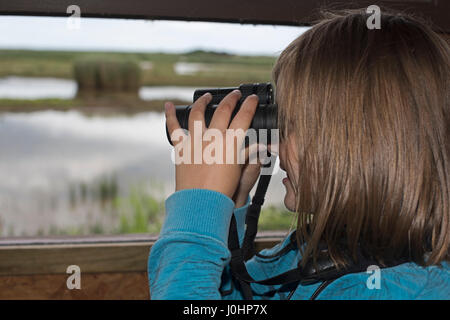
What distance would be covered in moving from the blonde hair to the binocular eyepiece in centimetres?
2

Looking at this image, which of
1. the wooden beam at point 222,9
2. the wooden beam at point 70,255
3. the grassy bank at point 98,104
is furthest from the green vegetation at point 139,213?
the wooden beam at point 222,9

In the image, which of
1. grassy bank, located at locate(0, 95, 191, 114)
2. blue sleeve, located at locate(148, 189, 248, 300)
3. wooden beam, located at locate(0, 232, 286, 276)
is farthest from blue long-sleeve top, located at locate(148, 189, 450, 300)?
grassy bank, located at locate(0, 95, 191, 114)

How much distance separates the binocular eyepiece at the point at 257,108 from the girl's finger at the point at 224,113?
0.06 feet

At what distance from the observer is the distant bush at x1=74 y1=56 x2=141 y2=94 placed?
1148mm

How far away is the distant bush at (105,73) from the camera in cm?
115

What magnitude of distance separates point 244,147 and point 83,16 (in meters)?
0.49

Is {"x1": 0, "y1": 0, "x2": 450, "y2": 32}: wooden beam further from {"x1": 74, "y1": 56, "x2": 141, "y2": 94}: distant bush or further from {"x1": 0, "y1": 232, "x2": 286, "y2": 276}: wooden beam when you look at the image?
{"x1": 0, "y1": 232, "x2": 286, "y2": 276}: wooden beam

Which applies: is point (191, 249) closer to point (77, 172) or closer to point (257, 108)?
point (257, 108)

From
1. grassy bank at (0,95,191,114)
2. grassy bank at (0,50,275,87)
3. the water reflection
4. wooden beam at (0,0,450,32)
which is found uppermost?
wooden beam at (0,0,450,32)

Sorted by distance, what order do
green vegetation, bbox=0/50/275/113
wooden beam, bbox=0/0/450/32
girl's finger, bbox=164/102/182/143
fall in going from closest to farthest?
girl's finger, bbox=164/102/182/143 < wooden beam, bbox=0/0/450/32 < green vegetation, bbox=0/50/275/113

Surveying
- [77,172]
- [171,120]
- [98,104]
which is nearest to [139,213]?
[77,172]

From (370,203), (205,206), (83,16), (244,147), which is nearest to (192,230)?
(205,206)

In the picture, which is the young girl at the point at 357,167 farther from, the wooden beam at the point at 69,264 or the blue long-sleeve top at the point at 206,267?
the wooden beam at the point at 69,264

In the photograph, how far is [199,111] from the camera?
68cm
